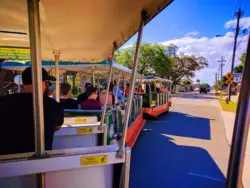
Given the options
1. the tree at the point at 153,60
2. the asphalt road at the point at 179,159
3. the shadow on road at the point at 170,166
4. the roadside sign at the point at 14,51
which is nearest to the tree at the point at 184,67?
the tree at the point at 153,60

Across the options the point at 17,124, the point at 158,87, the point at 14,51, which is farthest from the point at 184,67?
the point at 17,124

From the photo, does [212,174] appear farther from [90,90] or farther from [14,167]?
[14,167]

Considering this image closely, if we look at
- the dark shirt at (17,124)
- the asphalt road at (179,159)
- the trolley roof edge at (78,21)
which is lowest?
the asphalt road at (179,159)

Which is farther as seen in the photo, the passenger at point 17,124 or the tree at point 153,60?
the tree at point 153,60

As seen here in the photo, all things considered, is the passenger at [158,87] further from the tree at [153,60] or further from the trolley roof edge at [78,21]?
the tree at [153,60]

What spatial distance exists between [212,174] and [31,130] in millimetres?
3733

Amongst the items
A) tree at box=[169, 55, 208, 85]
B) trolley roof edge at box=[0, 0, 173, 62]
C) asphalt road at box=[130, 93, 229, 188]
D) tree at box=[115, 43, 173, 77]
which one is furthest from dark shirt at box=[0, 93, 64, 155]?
tree at box=[169, 55, 208, 85]

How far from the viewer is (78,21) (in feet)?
6.97

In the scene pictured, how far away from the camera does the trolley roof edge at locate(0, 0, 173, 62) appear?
168cm

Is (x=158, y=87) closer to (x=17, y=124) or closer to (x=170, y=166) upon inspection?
(x=170, y=166)

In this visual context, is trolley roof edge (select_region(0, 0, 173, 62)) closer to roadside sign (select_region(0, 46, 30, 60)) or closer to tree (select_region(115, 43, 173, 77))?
roadside sign (select_region(0, 46, 30, 60))

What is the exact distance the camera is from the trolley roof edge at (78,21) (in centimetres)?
168

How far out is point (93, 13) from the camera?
74.2 inches

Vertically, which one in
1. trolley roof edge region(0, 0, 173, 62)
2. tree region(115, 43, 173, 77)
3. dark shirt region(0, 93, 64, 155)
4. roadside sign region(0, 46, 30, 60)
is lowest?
dark shirt region(0, 93, 64, 155)
